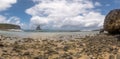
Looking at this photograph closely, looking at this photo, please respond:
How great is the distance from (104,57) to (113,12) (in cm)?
2269

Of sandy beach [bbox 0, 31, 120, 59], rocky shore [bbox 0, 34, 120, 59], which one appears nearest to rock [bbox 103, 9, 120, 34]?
sandy beach [bbox 0, 31, 120, 59]

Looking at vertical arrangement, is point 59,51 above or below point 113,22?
below

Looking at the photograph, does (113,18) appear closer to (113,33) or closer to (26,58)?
(113,33)

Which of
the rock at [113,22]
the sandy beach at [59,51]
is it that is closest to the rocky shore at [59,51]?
the sandy beach at [59,51]

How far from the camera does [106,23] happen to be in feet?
122

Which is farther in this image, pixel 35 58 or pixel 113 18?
pixel 113 18

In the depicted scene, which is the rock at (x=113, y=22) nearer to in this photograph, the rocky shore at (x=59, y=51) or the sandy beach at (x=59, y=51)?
the sandy beach at (x=59, y=51)

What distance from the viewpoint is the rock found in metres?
34.6

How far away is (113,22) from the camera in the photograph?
116 feet

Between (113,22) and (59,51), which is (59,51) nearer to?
(59,51)

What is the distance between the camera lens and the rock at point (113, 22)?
3459 cm

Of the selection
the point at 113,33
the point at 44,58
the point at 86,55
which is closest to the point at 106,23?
the point at 113,33

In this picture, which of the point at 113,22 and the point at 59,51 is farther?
the point at 113,22

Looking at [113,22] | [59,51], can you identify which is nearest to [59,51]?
[59,51]
